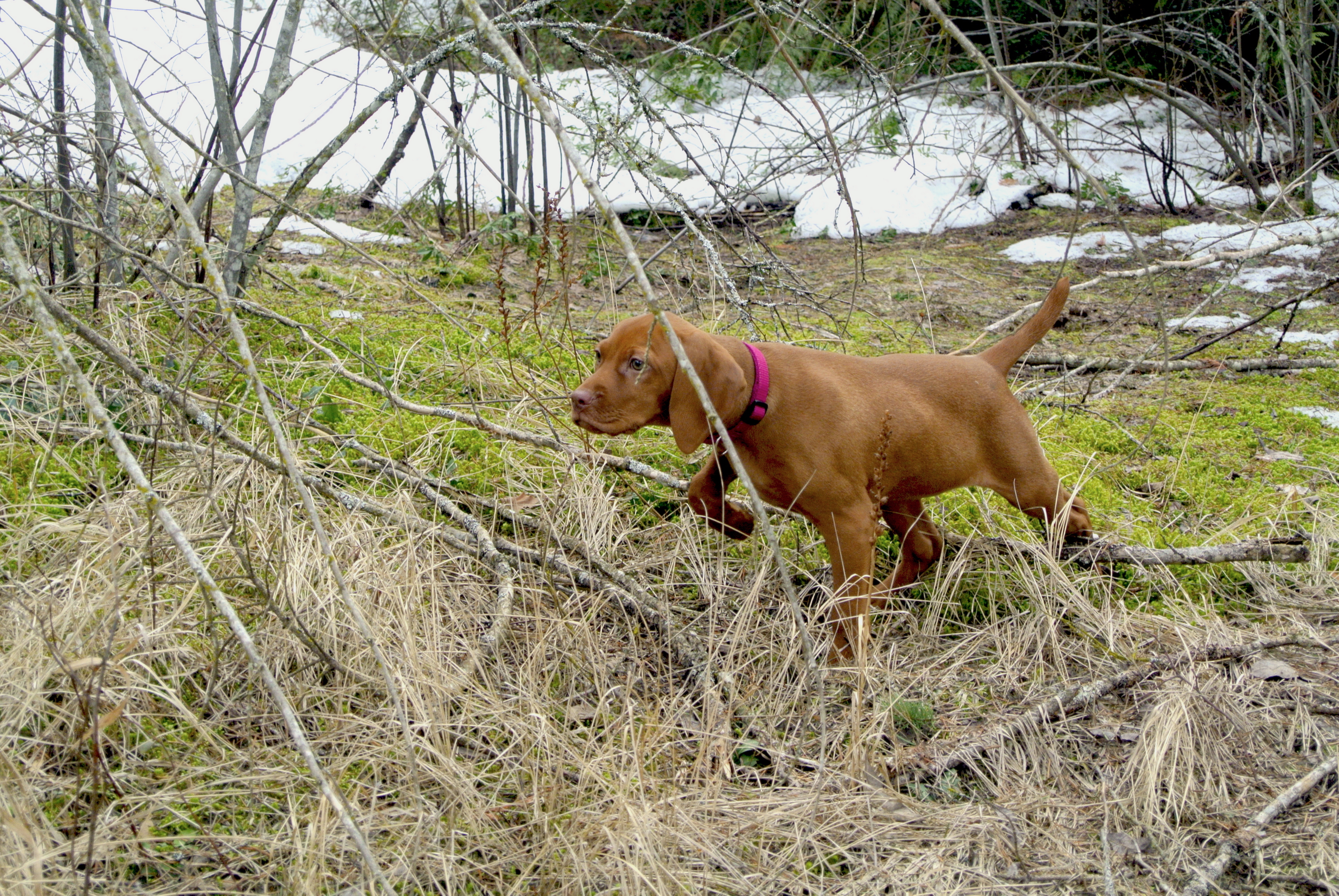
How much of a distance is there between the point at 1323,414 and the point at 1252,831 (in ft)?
12.2

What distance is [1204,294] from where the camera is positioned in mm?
7930

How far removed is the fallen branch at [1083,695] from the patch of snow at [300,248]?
6037mm

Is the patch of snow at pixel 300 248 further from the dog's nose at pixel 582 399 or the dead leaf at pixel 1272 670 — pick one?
the dead leaf at pixel 1272 670

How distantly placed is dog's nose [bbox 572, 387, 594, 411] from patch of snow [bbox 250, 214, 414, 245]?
5050mm

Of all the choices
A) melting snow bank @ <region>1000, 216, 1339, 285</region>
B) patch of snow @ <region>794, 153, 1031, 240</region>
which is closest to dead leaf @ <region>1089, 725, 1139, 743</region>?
melting snow bank @ <region>1000, 216, 1339, 285</region>

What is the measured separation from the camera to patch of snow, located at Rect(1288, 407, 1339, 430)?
535 centimetres

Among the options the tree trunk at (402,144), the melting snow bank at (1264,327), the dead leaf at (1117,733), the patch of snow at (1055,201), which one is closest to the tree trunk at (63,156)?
the tree trunk at (402,144)

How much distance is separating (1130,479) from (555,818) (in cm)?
345

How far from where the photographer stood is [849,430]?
3562 millimetres

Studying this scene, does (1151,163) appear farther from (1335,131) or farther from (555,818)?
(555,818)

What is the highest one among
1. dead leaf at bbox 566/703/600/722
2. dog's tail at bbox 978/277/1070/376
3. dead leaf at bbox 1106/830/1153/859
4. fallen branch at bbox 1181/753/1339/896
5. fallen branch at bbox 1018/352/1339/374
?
dog's tail at bbox 978/277/1070/376

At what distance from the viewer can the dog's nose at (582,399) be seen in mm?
3182

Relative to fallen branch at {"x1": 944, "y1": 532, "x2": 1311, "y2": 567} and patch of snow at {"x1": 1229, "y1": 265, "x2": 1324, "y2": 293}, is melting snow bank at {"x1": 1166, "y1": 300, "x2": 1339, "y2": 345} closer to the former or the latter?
patch of snow at {"x1": 1229, "y1": 265, "x2": 1324, "y2": 293}

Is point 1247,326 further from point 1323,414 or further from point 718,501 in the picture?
point 718,501
